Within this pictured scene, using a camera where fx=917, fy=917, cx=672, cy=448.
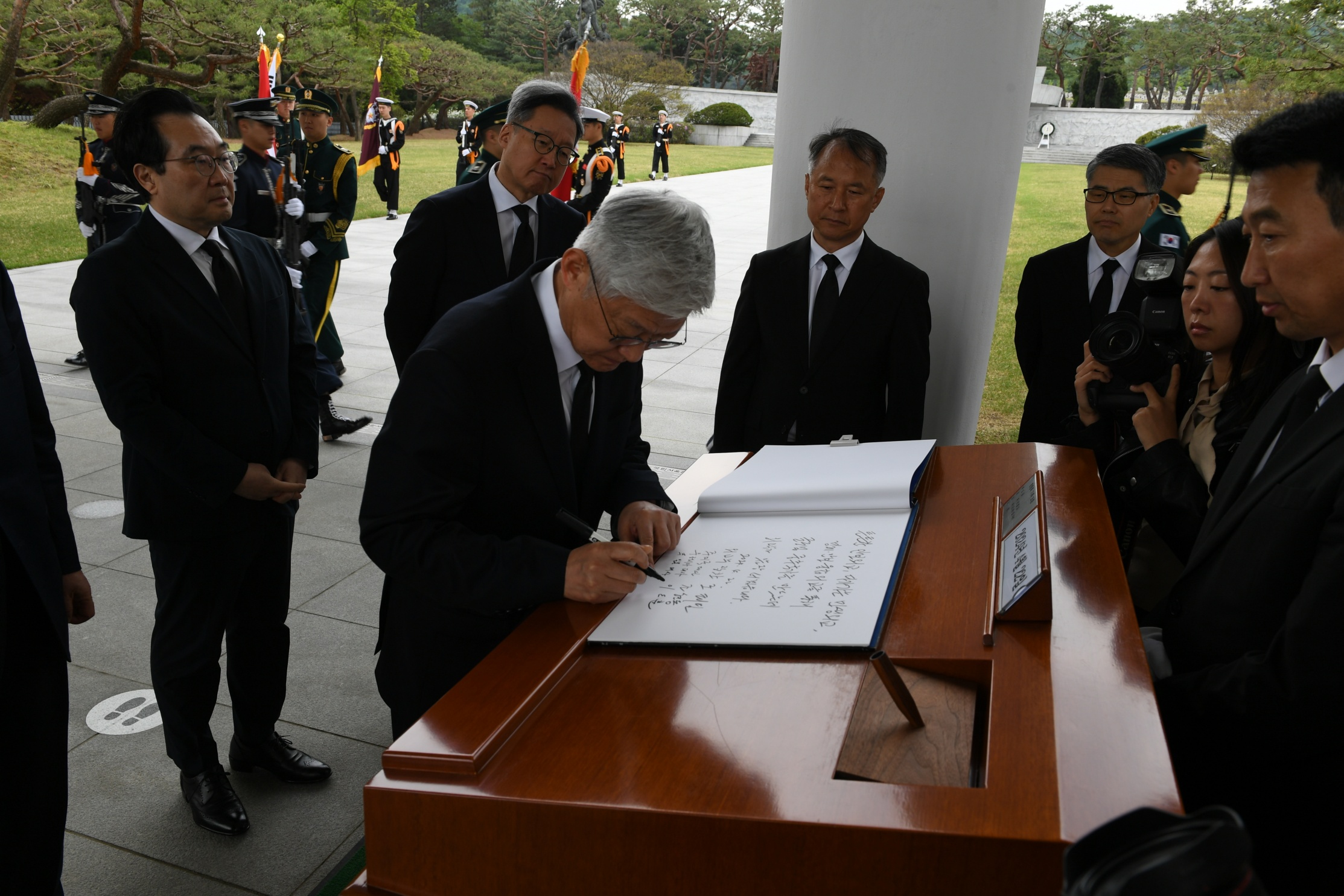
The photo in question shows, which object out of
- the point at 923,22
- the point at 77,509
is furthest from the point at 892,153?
the point at 77,509

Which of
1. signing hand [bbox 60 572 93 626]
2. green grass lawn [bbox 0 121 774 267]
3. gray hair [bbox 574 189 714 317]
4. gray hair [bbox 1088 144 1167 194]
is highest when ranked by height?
gray hair [bbox 1088 144 1167 194]

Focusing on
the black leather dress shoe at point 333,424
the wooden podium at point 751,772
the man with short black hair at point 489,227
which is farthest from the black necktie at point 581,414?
the black leather dress shoe at point 333,424

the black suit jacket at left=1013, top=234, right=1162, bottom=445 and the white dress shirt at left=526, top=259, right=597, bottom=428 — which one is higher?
the white dress shirt at left=526, top=259, right=597, bottom=428

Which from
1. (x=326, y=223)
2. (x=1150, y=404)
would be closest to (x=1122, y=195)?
(x=1150, y=404)

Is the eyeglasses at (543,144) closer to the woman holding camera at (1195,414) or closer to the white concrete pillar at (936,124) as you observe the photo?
the white concrete pillar at (936,124)

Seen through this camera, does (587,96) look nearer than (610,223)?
No

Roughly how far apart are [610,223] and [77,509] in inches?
142

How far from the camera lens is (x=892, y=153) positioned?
3111 mm

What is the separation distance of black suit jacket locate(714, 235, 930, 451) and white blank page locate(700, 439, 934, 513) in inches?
33.1

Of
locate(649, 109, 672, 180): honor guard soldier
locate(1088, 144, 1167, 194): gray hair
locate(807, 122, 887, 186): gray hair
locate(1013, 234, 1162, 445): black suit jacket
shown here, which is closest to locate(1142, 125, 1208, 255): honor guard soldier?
locate(1088, 144, 1167, 194): gray hair

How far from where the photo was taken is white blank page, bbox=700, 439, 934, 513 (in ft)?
5.43

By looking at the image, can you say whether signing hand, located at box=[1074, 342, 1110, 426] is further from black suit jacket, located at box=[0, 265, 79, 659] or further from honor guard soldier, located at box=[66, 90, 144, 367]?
honor guard soldier, located at box=[66, 90, 144, 367]

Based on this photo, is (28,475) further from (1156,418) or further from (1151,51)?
(1151,51)

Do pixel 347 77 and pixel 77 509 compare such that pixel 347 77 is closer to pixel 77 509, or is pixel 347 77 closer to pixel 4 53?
pixel 4 53
